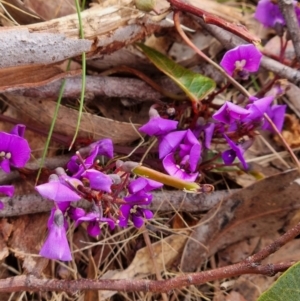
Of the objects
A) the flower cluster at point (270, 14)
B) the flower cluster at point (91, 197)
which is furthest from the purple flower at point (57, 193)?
the flower cluster at point (270, 14)

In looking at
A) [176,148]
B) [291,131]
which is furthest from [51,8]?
[291,131]

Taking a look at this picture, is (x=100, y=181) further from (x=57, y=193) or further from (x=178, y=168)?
(x=178, y=168)

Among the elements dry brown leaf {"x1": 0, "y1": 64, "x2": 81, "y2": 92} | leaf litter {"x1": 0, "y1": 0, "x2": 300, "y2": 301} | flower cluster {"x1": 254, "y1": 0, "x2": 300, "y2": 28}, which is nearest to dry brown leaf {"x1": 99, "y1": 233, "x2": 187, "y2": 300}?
leaf litter {"x1": 0, "y1": 0, "x2": 300, "y2": 301}

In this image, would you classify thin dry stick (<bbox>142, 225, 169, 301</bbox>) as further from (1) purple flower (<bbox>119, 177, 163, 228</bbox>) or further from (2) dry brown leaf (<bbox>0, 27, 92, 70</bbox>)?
(2) dry brown leaf (<bbox>0, 27, 92, 70</bbox>)

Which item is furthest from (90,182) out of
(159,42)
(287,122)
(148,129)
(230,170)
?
(287,122)

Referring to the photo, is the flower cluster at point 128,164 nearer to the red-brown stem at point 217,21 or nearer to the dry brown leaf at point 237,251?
the red-brown stem at point 217,21
